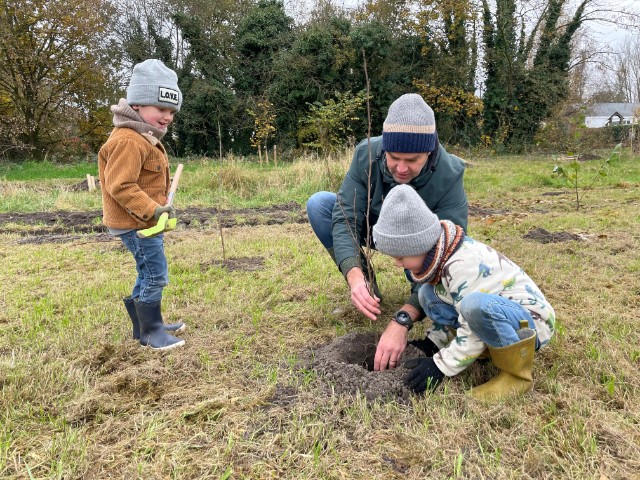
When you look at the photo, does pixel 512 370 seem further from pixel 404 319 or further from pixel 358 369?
pixel 358 369

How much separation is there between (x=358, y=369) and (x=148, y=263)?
4.57 feet

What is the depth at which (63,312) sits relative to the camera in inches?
132

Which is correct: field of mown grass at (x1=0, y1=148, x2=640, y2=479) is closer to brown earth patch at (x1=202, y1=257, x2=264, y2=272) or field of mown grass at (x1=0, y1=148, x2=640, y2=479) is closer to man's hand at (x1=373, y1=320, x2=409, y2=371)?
brown earth patch at (x1=202, y1=257, x2=264, y2=272)

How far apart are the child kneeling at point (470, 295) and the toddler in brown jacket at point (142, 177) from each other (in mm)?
1380

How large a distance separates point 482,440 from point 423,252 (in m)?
0.81

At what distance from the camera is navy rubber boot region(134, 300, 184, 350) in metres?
2.73

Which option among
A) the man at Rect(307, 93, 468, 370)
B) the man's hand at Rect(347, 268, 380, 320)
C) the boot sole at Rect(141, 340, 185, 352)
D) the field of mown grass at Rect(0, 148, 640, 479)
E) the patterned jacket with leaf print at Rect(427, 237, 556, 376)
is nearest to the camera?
the field of mown grass at Rect(0, 148, 640, 479)

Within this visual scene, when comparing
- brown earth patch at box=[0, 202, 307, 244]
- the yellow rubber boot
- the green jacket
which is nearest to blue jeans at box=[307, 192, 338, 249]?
the green jacket

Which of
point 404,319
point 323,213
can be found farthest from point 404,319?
point 323,213

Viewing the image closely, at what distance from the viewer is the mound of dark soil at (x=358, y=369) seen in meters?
2.15

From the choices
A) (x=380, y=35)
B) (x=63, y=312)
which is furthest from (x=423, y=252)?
(x=380, y=35)

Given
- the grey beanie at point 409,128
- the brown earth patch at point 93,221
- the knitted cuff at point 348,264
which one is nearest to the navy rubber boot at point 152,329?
the knitted cuff at point 348,264

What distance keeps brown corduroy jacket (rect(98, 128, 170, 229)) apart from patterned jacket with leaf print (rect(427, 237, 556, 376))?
1678 millimetres

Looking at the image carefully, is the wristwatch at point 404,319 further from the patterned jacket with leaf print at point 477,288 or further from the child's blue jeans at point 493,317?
the child's blue jeans at point 493,317
